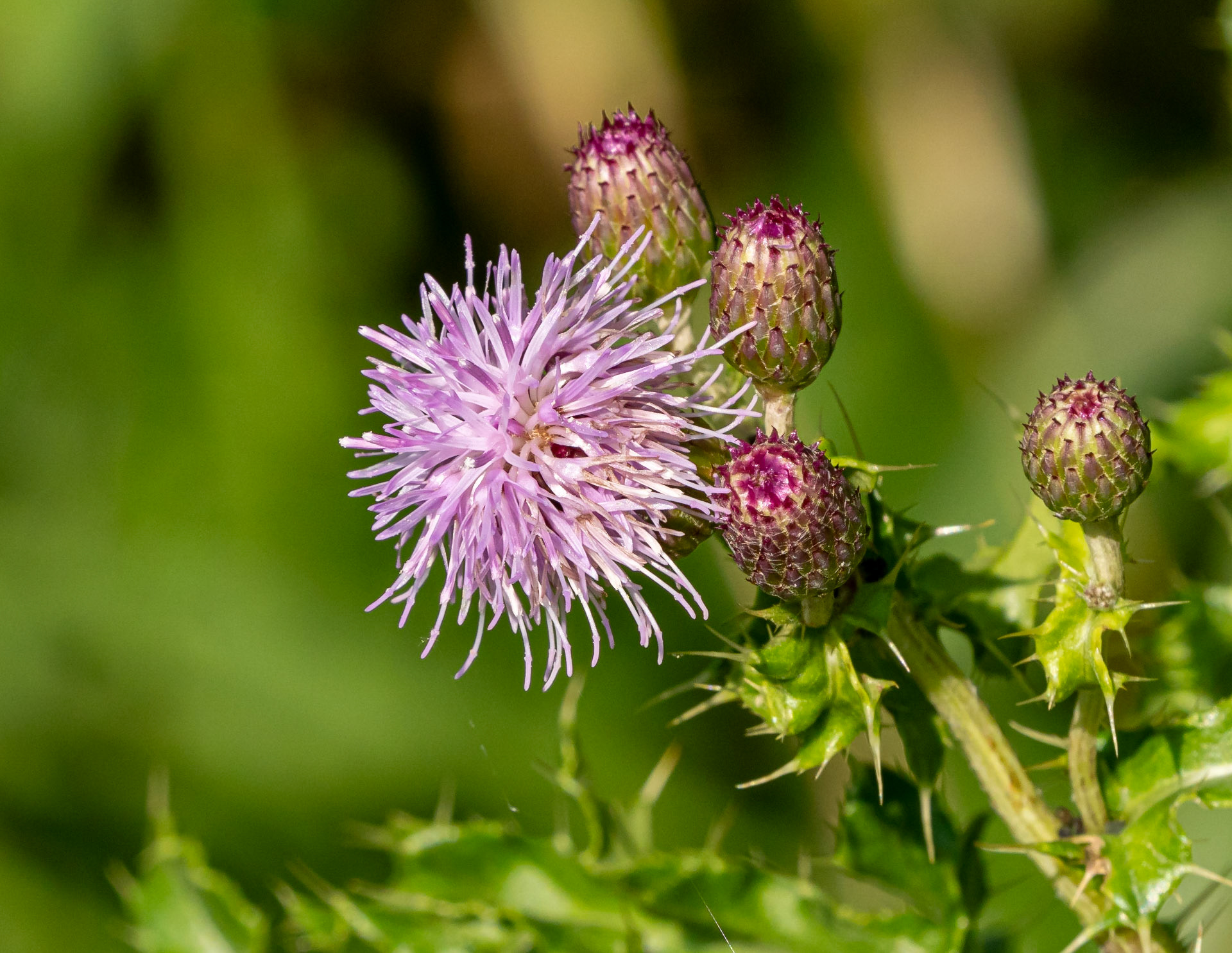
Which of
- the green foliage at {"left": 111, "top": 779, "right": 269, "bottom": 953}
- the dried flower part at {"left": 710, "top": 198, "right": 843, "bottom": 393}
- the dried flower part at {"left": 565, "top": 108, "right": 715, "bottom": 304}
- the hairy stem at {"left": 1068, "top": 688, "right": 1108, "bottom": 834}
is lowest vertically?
the green foliage at {"left": 111, "top": 779, "right": 269, "bottom": 953}

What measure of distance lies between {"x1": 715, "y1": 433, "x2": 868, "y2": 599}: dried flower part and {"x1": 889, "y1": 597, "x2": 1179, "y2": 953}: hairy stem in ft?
0.99

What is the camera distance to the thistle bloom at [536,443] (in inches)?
82.7

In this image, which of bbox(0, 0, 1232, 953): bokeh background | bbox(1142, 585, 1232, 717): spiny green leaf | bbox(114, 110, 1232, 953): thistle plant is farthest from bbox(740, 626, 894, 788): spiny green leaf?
bbox(0, 0, 1232, 953): bokeh background

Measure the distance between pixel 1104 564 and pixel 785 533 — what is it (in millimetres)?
666

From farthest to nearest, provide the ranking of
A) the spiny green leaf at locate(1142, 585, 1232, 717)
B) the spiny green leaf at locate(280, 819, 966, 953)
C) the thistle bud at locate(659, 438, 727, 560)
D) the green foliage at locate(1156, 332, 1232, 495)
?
1. the green foliage at locate(1156, 332, 1232, 495)
2. the spiny green leaf at locate(1142, 585, 1232, 717)
3. the spiny green leaf at locate(280, 819, 966, 953)
4. the thistle bud at locate(659, 438, 727, 560)

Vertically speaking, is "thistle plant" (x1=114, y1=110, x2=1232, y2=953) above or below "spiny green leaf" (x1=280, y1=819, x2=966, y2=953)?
above

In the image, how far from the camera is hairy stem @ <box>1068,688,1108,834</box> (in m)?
2.21

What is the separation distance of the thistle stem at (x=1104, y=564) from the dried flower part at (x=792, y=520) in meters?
0.44

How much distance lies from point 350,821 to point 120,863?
2.97ft

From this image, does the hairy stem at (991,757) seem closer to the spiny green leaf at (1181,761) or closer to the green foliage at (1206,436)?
the spiny green leaf at (1181,761)

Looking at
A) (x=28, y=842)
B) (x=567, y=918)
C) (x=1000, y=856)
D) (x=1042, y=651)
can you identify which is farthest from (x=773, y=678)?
(x=28, y=842)

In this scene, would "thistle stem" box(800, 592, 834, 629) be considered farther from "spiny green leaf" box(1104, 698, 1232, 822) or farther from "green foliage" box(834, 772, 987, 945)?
"spiny green leaf" box(1104, 698, 1232, 822)

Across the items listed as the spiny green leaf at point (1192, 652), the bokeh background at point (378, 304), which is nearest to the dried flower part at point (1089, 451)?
the spiny green leaf at point (1192, 652)

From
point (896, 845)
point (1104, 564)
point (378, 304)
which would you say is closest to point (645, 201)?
point (1104, 564)
